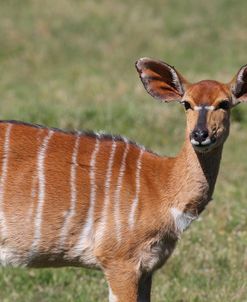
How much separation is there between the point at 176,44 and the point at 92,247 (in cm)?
1509

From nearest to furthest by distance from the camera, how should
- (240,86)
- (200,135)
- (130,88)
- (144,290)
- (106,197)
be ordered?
(200,135)
(106,197)
(240,86)
(144,290)
(130,88)

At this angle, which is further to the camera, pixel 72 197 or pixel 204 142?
pixel 72 197

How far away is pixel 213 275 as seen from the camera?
734 cm

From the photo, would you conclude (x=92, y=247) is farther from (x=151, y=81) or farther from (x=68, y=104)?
(x=68, y=104)

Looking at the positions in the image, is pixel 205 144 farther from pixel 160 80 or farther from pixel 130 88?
pixel 130 88

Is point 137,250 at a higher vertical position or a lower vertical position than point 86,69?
higher

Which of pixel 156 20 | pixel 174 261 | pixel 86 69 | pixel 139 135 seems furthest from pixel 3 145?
pixel 156 20

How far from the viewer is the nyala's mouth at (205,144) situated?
18.0ft

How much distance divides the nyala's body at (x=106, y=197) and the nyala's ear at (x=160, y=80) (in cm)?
2

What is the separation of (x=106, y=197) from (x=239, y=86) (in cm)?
110

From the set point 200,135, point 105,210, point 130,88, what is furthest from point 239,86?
point 130,88

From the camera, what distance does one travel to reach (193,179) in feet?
19.3

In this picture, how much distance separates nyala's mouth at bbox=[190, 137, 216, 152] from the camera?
548cm

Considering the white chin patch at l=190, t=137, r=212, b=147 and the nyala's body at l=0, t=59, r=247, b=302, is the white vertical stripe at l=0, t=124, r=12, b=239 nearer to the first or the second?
the nyala's body at l=0, t=59, r=247, b=302
